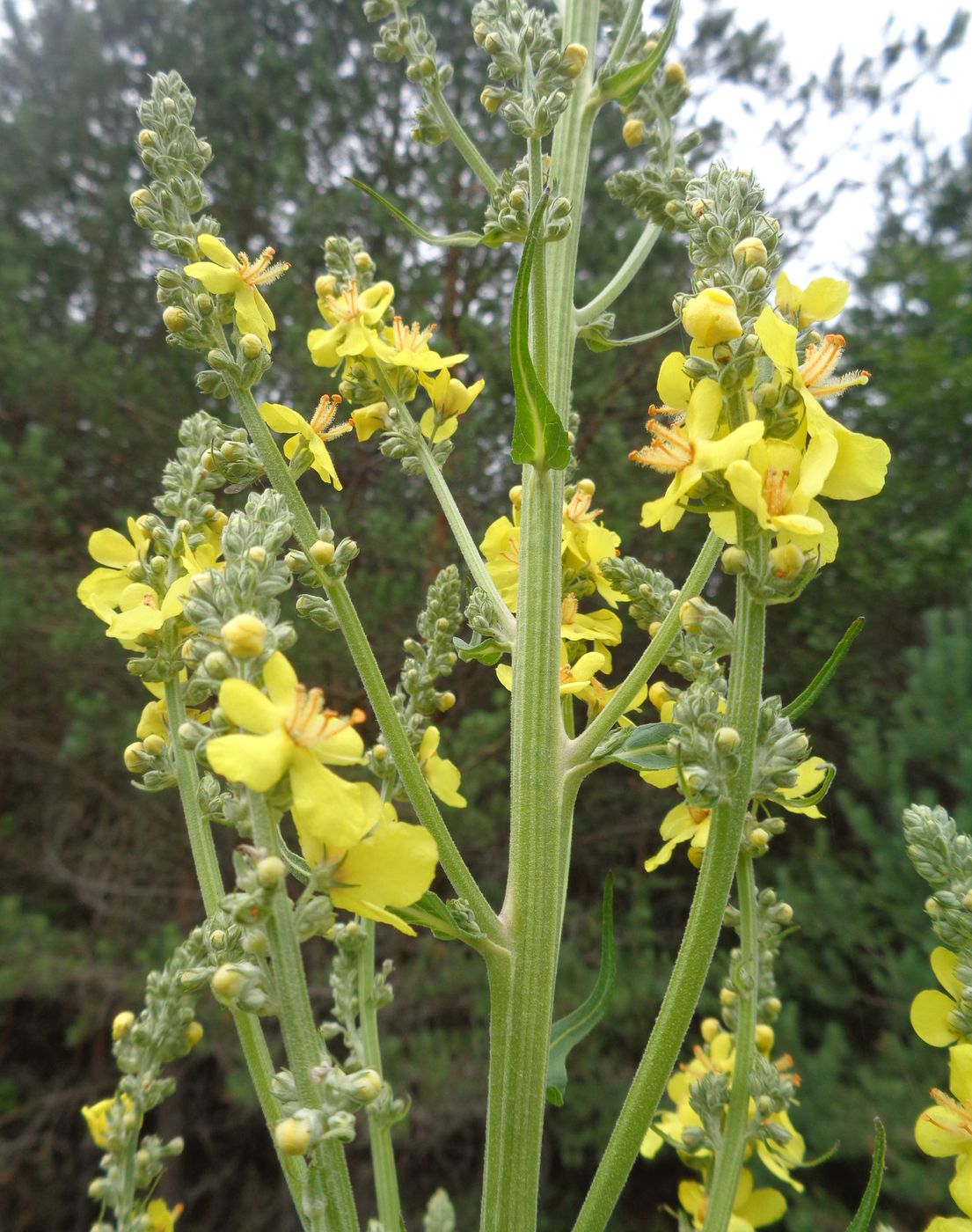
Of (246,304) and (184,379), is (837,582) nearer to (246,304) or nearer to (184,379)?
(184,379)

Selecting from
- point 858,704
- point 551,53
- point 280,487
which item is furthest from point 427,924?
point 858,704

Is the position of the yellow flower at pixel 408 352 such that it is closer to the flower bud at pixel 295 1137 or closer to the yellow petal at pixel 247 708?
the yellow petal at pixel 247 708

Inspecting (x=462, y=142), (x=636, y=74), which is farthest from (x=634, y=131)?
(x=462, y=142)

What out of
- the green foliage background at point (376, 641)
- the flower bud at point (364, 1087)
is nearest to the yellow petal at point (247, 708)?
Result: the flower bud at point (364, 1087)

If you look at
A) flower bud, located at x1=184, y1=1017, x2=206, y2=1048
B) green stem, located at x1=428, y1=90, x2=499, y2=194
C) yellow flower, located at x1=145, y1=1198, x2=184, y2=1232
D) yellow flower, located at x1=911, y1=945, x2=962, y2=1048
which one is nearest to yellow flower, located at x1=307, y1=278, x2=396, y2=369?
green stem, located at x1=428, y1=90, x2=499, y2=194

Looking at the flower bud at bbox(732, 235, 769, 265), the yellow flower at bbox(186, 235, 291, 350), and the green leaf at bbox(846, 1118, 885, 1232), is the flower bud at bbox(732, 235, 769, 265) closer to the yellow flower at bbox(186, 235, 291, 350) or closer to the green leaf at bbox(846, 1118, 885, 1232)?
the yellow flower at bbox(186, 235, 291, 350)

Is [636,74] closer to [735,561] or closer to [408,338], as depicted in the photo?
[408,338]

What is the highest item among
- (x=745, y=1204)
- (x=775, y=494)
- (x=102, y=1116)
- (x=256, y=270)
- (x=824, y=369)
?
(x=256, y=270)
